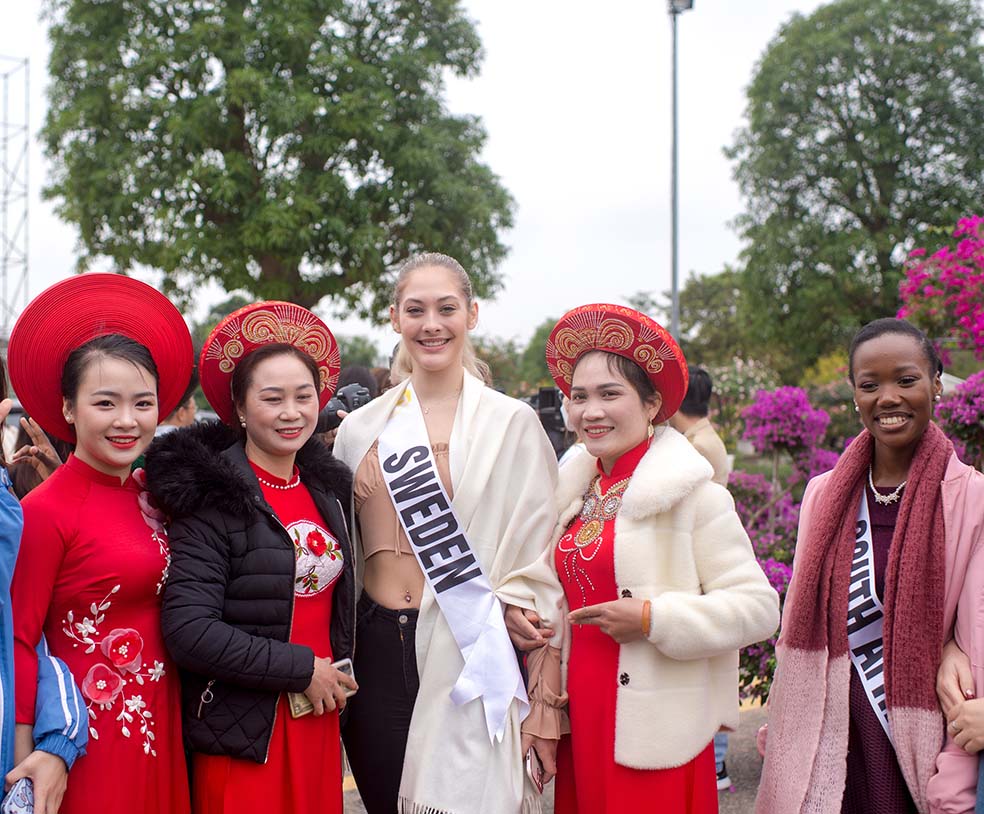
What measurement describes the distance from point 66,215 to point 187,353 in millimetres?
14968

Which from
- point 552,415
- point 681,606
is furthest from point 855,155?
point 681,606

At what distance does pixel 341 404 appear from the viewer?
369 cm

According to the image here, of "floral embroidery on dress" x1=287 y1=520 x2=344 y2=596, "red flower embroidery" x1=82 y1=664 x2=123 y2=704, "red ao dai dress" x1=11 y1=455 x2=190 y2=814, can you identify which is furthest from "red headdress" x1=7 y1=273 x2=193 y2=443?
"red flower embroidery" x1=82 y1=664 x2=123 y2=704

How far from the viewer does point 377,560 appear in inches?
109

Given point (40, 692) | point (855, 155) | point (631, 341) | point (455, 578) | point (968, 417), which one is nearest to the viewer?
point (40, 692)

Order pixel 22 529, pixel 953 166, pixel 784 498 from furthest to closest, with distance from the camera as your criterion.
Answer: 1. pixel 953 166
2. pixel 784 498
3. pixel 22 529

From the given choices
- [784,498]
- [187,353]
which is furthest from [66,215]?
[187,353]

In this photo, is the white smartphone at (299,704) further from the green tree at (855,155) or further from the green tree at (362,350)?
the green tree at (362,350)

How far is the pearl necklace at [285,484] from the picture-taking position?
8.24ft

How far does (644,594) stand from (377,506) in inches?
34.2

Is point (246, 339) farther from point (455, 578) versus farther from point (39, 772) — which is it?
point (39, 772)

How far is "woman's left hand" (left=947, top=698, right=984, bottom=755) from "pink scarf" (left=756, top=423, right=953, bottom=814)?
8 cm

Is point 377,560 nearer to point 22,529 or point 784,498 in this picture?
point 22,529

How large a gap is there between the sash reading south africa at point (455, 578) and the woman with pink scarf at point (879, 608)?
752 millimetres
